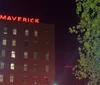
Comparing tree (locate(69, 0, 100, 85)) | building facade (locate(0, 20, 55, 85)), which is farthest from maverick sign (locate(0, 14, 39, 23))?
tree (locate(69, 0, 100, 85))

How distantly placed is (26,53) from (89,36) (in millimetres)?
65228

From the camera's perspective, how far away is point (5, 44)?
76562 millimetres

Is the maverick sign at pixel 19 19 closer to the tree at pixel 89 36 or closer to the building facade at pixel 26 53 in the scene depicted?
the building facade at pixel 26 53

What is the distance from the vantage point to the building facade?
2975 inches

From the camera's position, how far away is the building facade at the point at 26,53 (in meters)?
75.6

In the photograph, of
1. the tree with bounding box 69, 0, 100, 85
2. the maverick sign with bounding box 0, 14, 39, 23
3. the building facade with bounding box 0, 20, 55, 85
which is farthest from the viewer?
the maverick sign with bounding box 0, 14, 39, 23

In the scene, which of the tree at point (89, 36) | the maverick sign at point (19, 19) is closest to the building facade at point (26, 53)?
the maverick sign at point (19, 19)

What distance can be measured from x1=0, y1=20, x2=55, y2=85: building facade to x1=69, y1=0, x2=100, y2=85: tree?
202 feet

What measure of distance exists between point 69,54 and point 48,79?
15.5 m

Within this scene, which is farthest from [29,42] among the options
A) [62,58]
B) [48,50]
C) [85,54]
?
[85,54]

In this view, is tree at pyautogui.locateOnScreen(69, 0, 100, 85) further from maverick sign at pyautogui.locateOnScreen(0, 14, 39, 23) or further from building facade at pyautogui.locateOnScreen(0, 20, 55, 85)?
maverick sign at pyautogui.locateOnScreen(0, 14, 39, 23)

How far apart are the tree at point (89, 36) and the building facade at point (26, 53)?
61481 mm

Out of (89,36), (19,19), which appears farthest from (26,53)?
(89,36)

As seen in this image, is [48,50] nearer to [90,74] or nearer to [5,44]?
[5,44]
